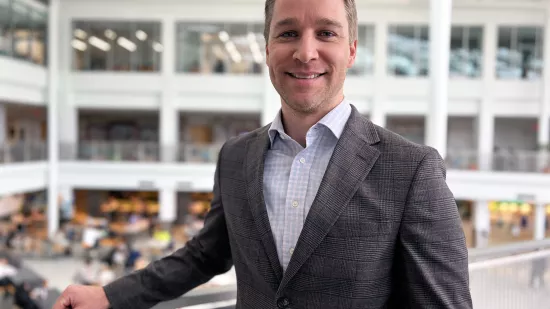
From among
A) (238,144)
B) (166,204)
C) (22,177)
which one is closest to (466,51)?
(166,204)

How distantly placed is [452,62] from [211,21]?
10.1m

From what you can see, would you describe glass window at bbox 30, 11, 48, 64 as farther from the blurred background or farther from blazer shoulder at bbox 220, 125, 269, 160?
blazer shoulder at bbox 220, 125, 269, 160

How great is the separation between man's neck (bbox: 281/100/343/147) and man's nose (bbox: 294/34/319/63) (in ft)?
0.47

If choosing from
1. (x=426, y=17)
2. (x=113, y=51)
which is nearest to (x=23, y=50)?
(x=113, y=51)

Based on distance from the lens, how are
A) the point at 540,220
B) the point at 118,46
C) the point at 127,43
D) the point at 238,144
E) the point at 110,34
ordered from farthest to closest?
the point at 110,34, the point at 118,46, the point at 127,43, the point at 540,220, the point at 238,144

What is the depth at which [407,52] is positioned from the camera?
20.3 m

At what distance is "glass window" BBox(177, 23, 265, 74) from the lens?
20.5 m

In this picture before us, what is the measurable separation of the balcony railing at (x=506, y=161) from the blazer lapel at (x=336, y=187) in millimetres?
18821

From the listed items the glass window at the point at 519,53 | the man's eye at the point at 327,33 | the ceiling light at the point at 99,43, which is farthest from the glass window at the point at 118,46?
the man's eye at the point at 327,33

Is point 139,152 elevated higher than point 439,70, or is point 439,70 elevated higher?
point 439,70

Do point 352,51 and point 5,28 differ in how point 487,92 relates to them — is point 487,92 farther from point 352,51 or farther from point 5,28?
point 352,51

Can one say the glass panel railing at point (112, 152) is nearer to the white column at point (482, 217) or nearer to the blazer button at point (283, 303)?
the white column at point (482, 217)

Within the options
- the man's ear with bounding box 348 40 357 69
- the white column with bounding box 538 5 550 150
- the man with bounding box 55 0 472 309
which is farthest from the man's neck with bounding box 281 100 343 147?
the white column with bounding box 538 5 550 150

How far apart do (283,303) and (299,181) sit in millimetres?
300
